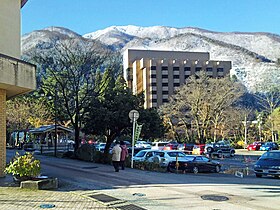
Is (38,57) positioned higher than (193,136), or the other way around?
(38,57)

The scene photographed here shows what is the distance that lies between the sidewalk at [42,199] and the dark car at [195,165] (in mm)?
10042

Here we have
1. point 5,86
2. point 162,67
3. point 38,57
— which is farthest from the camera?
point 162,67

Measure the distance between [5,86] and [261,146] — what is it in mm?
43664

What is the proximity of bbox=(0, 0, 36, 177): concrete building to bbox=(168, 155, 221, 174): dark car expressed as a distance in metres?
9.99

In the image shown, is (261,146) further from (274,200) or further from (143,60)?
(143,60)

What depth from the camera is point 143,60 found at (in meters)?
114

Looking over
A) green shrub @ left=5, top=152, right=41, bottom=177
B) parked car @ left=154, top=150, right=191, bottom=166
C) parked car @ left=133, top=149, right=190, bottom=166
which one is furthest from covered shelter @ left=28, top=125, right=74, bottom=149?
green shrub @ left=5, top=152, right=41, bottom=177

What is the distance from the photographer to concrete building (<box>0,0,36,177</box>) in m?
13.8

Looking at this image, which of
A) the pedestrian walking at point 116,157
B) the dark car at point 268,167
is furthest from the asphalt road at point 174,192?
the dark car at point 268,167

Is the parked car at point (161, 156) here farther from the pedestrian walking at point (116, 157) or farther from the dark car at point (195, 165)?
the pedestrian walking at point (116, 157)

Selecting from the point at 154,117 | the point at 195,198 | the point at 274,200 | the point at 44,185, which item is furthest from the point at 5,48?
the point at 154,117

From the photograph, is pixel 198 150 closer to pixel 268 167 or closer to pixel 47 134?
pixel 47 134

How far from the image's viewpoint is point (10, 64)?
13.8m

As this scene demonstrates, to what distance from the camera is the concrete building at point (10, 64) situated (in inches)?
542
